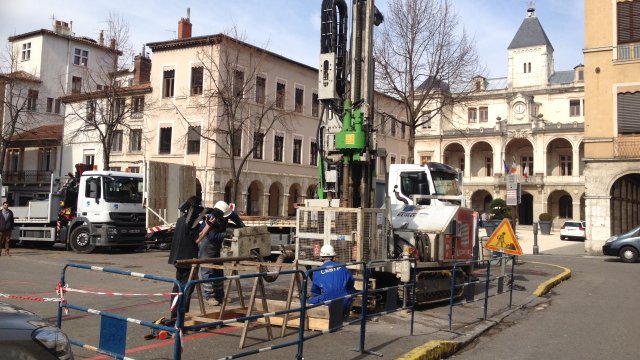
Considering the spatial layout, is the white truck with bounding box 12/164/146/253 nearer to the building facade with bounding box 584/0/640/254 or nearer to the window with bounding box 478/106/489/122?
the building facade with bounding box 584/0/640/254

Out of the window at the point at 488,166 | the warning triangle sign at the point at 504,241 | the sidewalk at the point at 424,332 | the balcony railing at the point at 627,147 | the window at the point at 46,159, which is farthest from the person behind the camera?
the window at the point at 488,166

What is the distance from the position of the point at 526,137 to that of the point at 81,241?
5684cm

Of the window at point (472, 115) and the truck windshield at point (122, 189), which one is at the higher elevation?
the window at point (472, 115)

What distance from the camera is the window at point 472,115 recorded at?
236 feet

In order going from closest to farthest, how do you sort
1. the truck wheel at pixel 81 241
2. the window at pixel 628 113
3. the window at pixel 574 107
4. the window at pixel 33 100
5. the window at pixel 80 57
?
the truck wheel at pixel 81 241
the window at pixel 628 113
the window at pixel 33 100
the window at pixel 80 57
the window at pixel 574 107

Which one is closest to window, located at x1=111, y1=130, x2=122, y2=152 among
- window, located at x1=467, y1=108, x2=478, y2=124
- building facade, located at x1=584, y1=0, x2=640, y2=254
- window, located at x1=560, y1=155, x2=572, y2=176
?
building facade, located at x1=584, y1=0, x2=640, y2=254

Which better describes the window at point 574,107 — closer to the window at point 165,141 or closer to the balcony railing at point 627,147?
the balcony railing at point 627,147

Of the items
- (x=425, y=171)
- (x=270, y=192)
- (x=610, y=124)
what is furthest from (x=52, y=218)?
(x=610, y=124)

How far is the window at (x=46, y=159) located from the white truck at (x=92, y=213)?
25782 mm

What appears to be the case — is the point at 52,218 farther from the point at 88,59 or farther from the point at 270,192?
the point at 88,59

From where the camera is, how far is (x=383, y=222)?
33.0 ft

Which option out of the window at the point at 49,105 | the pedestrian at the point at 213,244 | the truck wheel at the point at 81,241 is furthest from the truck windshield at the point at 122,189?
the window at the point at 49,105

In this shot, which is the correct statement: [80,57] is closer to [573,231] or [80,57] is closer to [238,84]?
[238,84]

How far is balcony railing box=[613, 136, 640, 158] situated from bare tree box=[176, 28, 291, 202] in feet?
58.6
